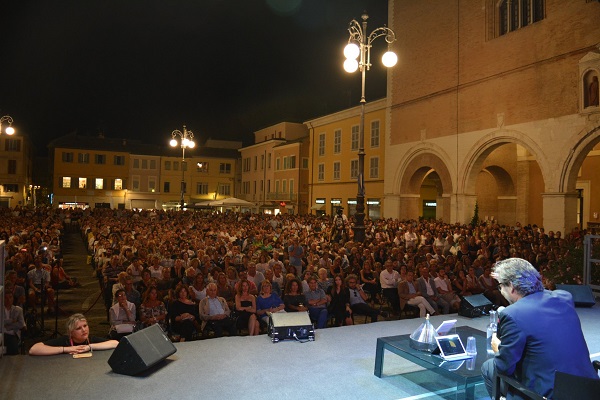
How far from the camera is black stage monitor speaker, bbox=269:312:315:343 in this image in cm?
580

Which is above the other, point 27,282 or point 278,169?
point 278,169

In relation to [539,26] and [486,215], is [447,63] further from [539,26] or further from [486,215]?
[486,215]

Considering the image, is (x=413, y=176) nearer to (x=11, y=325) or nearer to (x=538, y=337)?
(x=11, y=325)

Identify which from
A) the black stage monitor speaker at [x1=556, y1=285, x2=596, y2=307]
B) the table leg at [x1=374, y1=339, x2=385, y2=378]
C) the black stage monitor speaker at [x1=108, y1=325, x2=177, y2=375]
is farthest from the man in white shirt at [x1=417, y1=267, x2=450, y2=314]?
the black stage monitor speaker at [x1=108, y1=325, x2=177, y2=375]

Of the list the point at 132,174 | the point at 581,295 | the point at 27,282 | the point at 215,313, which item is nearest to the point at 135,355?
the point at 215,313

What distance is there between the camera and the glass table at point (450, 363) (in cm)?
395

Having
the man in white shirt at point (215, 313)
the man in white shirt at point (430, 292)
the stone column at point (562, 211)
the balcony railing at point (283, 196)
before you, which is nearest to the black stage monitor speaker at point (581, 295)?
the man in white shirt at point (430, 292)

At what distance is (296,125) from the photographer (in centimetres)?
4638

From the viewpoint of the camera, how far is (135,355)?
14.9 feet

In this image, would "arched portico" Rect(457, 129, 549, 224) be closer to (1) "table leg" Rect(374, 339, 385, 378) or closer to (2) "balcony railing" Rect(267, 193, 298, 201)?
(1) "table leg" Rect(374, 339, 385, 378)

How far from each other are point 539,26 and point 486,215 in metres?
10.7

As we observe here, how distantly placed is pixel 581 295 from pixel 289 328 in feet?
18.4

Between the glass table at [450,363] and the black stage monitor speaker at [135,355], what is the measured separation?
2399 millimetres

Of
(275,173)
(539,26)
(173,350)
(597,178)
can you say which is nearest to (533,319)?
(173,350)
